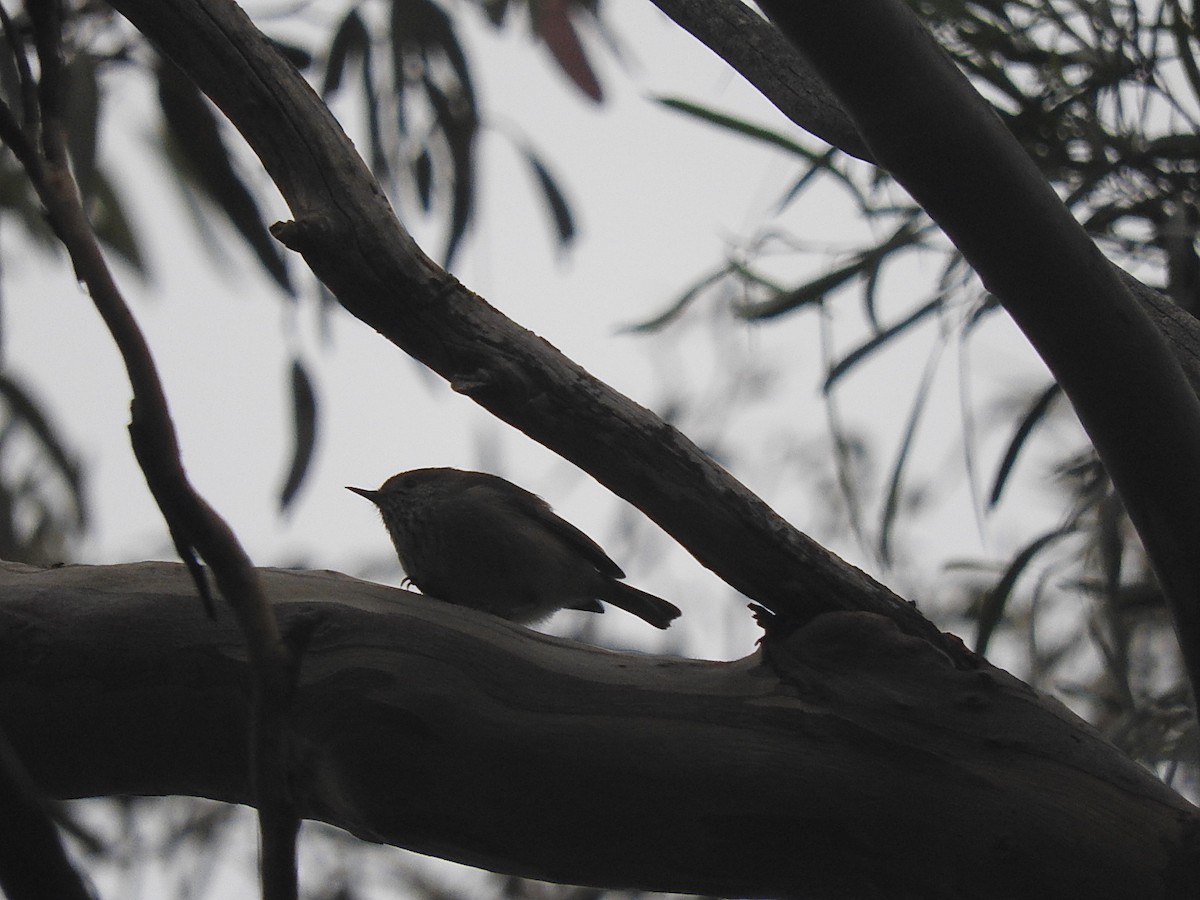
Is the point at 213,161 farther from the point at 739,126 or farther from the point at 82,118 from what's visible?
the point at 739,126

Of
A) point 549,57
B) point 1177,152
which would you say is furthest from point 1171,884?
point 549,57

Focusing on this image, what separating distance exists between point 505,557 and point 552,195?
4.61 ft

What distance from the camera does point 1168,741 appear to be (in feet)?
7.63

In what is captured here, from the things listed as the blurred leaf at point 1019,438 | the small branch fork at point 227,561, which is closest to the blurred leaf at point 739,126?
the blurred leaf at point 1019,438

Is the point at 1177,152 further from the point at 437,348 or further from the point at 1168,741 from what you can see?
the point at 437,348

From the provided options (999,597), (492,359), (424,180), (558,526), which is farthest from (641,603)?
(424,180)

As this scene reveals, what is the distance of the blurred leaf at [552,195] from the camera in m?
3.24

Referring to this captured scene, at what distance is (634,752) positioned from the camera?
4.26 feet

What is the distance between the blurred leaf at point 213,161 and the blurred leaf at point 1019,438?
1469 millimetres

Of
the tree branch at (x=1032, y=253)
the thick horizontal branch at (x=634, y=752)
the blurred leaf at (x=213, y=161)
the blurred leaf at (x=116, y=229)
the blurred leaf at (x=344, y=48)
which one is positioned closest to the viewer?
the tree branch at (x=1032, y=253)

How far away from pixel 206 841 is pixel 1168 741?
299 cm

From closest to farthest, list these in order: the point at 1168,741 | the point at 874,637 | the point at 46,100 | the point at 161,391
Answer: the point at 161,391 < the point at 46,100 < the point at 874,637 < the point at 1168,741

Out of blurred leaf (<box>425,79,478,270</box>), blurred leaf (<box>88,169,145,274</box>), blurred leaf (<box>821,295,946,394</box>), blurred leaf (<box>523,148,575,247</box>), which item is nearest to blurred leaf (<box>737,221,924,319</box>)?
blurred leaf (<box>821,295,946,394</box>)

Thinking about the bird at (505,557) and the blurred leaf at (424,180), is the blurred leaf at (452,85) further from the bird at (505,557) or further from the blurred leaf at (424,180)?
the bird at (505,557)
